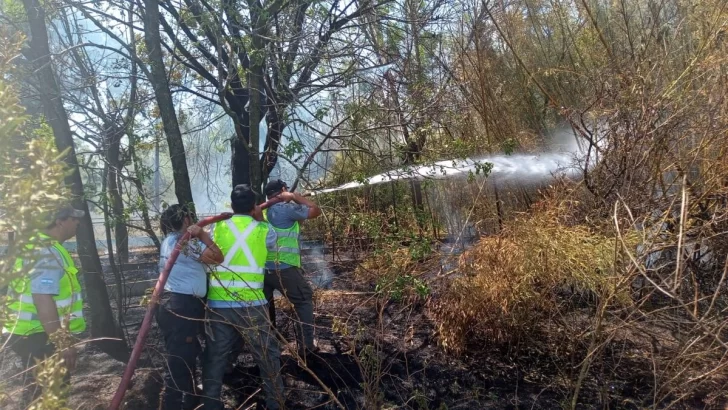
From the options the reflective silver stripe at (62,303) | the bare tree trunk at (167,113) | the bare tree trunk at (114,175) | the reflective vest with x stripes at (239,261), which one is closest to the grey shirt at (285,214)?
the bare tree trunk at (167,113)

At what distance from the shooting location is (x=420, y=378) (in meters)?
4.61

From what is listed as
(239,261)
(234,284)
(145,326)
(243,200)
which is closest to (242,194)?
(243,200)

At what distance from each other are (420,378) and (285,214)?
5.95 feet

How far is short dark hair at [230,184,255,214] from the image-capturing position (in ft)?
12.8

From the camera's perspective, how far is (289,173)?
7.06 meters

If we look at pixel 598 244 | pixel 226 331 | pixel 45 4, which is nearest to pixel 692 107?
pixel 598 244

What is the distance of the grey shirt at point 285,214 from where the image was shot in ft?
15.5

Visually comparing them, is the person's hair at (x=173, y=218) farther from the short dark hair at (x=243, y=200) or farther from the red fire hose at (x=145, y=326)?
the short dark hair at (x=243, y=200)

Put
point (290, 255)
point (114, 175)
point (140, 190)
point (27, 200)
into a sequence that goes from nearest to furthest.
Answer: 1. point (27, 200)
2. point (140, 190)
3. point (290, 255)
4. point (114, 175)

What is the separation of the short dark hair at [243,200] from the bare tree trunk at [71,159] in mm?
1250

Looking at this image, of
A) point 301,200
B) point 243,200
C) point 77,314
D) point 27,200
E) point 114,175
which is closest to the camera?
point 27,200

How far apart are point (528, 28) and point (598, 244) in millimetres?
4135

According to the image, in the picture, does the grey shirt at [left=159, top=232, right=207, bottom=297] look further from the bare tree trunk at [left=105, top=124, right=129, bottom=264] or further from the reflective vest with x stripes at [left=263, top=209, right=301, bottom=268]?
the bare tree trunk at [left=105, top=124, right=129, bottom=264]

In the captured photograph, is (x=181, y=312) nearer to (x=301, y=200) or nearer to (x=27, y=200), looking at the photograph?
(x=301, y=200)
